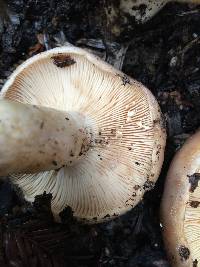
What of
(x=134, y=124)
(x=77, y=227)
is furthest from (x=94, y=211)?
(x=134, y=124)

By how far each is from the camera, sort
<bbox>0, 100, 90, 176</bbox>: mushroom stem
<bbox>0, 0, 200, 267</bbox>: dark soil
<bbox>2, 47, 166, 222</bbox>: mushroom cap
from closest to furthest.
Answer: <bbox>0, 100, 90, 176</bbox>: mushroom stem → <bbox>2, 47, 166, 222</bbox>: mushroom cap → <bbox>0, 0, 200, 267</bbox>: dark soil

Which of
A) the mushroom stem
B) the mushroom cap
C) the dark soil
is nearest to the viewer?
the mushroom stem

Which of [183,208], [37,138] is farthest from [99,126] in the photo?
[183,208]

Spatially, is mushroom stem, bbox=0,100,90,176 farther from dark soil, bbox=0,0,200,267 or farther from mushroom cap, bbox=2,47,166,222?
dark soil, bbox=0,0,200,267

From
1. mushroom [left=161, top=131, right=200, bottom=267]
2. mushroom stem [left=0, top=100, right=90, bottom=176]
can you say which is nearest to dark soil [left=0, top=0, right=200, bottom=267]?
mushroom [left=161, top=131, right=200, bottom=267]

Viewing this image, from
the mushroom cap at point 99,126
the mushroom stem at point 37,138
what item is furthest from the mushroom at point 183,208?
the mushroom stem at point 37,138

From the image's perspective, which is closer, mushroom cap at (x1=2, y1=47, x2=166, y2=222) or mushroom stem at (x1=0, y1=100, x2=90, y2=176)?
mushroom stem at (x1=0, y1=100, x2=90, y2=176)

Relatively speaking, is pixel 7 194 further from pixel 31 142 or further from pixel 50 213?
pixel 31 142
